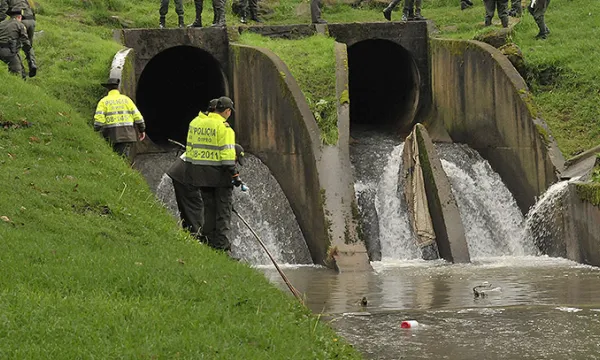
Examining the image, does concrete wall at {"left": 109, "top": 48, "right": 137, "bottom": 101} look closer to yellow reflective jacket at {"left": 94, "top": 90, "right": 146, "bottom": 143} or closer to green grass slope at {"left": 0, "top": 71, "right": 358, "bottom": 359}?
yellow reflective jacket at {"left": 94, "top": 90, "right": 146, "bottom": 143}

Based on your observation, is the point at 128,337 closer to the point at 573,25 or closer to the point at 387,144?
the point at 387,144

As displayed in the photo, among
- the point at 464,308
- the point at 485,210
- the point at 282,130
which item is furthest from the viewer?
the point at 282,130

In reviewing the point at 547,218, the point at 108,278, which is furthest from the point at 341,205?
the point at 108,278

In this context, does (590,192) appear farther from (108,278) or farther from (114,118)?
(108,278)

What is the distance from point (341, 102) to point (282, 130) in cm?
123

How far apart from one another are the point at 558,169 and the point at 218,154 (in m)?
8.10

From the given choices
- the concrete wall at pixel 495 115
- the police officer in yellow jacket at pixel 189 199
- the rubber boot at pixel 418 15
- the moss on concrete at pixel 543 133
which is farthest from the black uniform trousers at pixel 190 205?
the rubber boot at pixel 418 15

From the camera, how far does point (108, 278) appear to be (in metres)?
8.94

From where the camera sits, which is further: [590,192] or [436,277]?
[590,192]

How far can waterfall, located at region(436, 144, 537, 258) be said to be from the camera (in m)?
18.8

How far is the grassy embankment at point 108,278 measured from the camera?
7.34 metres

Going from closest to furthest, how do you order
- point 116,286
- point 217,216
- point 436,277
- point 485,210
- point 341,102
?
1. point 116,286
2. point 217,216
3. point 436,277
4. point 485,210
5. point 341,102

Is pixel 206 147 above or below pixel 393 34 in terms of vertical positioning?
below

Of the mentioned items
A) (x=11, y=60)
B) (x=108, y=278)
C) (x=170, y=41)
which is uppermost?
(x=11, y=60)
